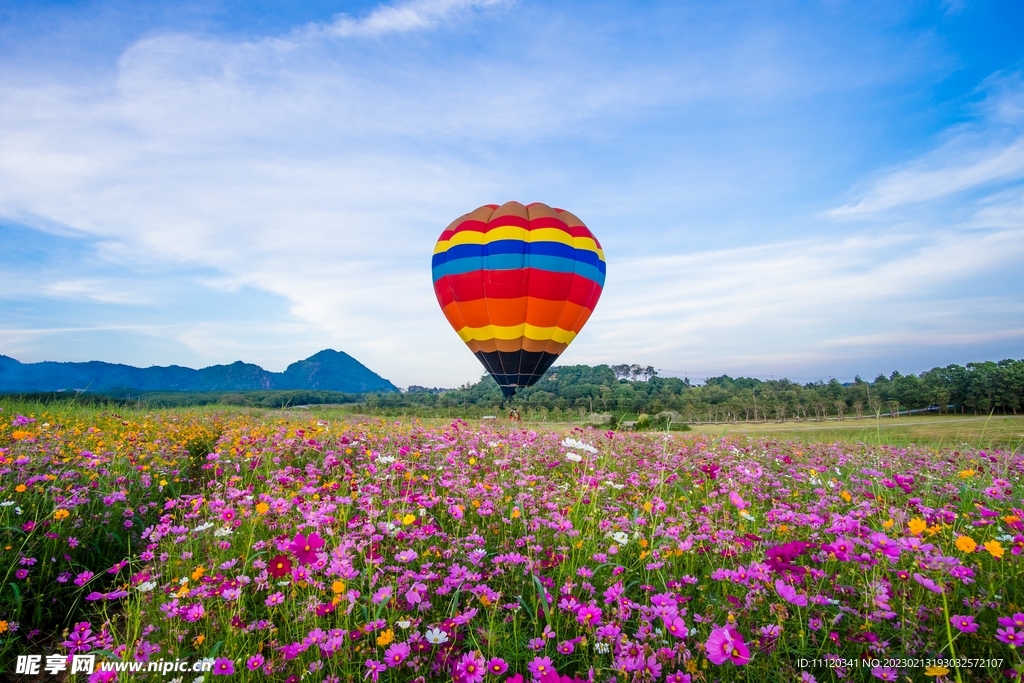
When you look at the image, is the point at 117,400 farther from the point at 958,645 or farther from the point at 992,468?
the point at 992,468

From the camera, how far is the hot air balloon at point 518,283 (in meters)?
19.0

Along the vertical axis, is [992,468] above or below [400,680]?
above

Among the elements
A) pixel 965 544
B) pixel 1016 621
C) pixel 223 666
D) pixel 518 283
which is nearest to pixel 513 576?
pixel 223 666

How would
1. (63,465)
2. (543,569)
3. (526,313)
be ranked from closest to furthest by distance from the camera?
(543,569) < (63,465) < (526,313)

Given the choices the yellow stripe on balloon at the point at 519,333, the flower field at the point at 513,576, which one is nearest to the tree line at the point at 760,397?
the yellow stripe on balloon at the point at 519,333

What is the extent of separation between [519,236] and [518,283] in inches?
74.2

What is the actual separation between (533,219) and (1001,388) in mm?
32754

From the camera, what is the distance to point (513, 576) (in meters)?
3.10

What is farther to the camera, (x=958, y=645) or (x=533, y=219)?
(x=533, y=219)

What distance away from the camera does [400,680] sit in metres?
2.30

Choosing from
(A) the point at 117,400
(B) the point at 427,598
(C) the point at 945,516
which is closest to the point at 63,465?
(B) the point at 427,598

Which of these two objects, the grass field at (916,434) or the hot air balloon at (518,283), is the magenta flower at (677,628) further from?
the hot air balloon at (518,283)

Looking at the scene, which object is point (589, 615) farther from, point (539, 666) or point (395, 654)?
point (395, 654)

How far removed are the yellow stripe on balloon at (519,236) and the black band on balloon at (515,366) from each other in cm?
454
